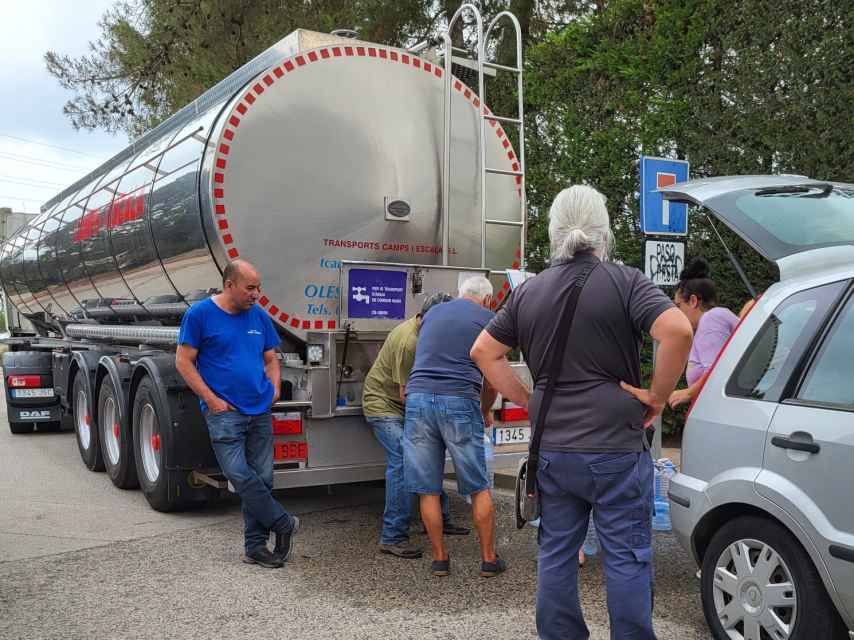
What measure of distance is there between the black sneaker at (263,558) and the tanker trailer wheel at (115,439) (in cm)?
237

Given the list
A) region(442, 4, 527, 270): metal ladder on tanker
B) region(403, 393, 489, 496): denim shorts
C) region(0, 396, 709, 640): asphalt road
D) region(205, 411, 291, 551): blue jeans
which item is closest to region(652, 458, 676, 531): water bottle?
region(0, 396, 709, 640): asphalt road

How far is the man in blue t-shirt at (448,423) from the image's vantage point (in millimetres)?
4855

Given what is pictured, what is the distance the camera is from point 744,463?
3.37 metres

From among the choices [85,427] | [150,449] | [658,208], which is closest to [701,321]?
[658,208]

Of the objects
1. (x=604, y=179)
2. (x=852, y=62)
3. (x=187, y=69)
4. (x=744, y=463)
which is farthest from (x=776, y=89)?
(x=187, y=69)

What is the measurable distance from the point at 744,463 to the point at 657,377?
2.52ft

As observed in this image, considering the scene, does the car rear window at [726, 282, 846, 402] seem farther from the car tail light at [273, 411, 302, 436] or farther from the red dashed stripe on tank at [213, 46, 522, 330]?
the red dashed stripe on tank at [213, 46, 522, 330]

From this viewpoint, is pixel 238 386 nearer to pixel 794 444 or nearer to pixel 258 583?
pixel 258 583

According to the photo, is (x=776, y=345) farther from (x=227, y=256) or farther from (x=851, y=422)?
(x=227, y=256)

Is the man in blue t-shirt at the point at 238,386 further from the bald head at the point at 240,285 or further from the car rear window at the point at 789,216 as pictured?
the car rear window at the point at 789,216

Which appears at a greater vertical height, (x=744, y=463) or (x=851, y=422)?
(x=851, y=422)

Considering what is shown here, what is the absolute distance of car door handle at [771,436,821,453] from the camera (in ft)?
10.1

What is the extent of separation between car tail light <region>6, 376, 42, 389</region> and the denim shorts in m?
8.29

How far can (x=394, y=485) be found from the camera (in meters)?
5.38
